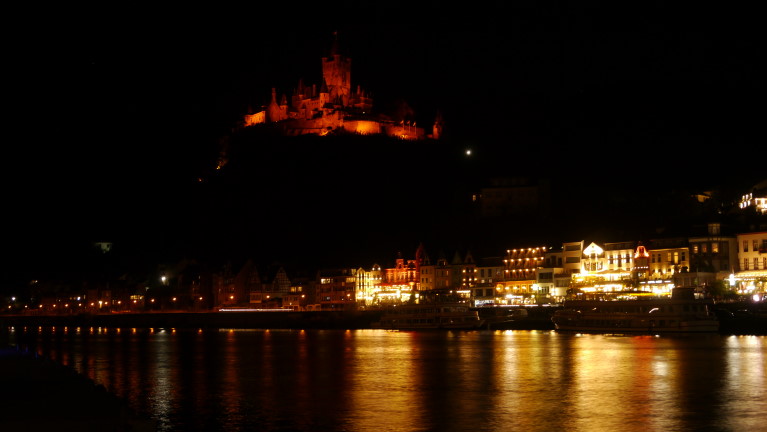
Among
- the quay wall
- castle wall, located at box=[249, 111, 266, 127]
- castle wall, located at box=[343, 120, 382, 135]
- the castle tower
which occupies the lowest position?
the quay wall

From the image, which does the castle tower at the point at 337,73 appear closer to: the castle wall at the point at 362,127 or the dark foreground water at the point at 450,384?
the castle wall at the point at 362,127

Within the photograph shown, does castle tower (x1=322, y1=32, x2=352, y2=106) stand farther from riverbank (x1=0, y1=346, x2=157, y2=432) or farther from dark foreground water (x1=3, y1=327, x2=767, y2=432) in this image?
riverbank (x1=0, y1=346, x2=157, y2=432)

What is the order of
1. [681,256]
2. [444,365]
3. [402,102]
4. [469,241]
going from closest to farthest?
[444,365]
[681,256]
[469,241]
[402,102]

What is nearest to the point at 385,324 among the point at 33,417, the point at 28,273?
the point at 28,273

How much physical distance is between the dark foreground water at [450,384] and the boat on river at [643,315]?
2.53 meters

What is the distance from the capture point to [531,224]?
315 ft

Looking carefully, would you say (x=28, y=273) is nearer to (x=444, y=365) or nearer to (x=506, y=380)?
(x=444, y=365)

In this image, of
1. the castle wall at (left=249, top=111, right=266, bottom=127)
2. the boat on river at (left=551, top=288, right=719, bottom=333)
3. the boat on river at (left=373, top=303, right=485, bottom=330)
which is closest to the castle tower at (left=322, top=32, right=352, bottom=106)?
the castle wall at (left=249, top=111, right=266, bottom=127)

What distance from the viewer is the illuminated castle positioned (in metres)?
119

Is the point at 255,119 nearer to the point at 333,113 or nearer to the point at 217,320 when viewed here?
the point at 333,113

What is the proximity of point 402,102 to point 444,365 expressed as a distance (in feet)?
305

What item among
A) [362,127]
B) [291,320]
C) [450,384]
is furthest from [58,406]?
[362,127]

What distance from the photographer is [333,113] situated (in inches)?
4700

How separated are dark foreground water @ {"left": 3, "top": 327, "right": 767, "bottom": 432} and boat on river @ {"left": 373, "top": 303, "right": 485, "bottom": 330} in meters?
13.7
